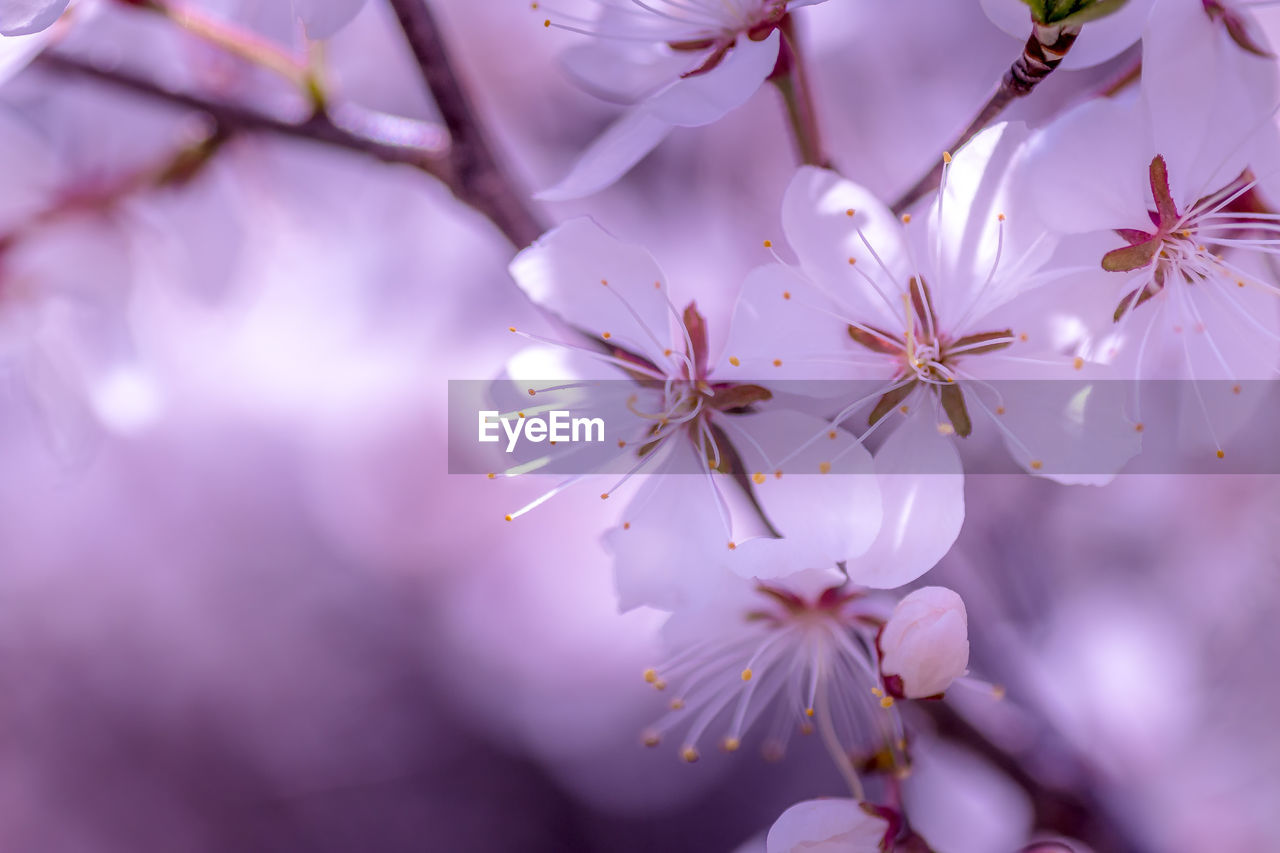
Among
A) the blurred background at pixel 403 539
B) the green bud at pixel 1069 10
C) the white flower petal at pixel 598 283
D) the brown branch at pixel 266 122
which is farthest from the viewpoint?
the blurred background at pixel 403 539

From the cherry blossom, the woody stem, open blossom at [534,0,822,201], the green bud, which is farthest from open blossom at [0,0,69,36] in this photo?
the green bud

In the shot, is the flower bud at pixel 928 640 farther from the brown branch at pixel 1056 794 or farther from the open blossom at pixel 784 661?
the brown branch at pixel 1056 794

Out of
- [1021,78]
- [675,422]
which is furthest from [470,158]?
[1021,78]

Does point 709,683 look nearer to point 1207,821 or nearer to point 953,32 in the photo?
point 1207,821

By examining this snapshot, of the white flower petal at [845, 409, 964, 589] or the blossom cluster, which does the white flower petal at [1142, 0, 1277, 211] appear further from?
the white flower petal at [845, 409, 964, 589]

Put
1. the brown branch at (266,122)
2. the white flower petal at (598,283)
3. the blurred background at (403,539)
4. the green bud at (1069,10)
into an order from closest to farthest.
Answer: the green bud at (1069,10) < the white flower petal at (598,283) < the brown branch at (266,122) < the blurred background at (403,539)

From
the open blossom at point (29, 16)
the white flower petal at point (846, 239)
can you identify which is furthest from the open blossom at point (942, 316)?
the open blossom at point (29, 16)
